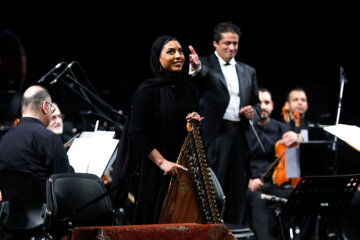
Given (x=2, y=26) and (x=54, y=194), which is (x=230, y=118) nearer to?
(x=54, y=194)

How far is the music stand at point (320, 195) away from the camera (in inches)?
144

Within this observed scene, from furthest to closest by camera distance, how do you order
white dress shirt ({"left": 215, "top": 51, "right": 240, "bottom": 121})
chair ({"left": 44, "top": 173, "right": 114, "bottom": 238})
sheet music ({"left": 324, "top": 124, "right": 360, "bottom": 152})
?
white dress shirt ({"left": 215, "top": 51, "right": 240, "bottom": 121}), sheet music ({"left": 324, "top": 124, "right": 360, "bottom": 152}), chair ({"left": 44, "top": 173, "right": 114, "bottom": 238})

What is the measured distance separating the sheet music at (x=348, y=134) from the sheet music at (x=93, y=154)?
1.48 meters

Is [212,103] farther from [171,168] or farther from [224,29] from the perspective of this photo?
[171,168]

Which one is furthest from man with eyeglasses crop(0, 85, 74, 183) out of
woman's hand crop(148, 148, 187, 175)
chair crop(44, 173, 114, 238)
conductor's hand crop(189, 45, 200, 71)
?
conductor's hand crop(189, 45, 200, 71)

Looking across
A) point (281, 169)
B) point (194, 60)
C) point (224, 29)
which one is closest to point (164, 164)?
point (194, 60)

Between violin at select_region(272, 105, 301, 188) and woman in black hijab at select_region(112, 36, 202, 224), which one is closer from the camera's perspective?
woman in black hijab at select_region(112, 36, 202, 224)

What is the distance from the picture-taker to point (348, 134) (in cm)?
331

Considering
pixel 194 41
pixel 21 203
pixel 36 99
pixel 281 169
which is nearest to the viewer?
pixel 21 203

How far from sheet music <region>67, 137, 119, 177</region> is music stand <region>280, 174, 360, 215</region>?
1.36 meters

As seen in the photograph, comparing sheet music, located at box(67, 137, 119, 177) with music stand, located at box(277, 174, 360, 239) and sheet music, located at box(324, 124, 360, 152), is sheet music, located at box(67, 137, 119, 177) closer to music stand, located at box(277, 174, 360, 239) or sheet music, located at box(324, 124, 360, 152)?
music stand, located at box(277, 174, 360, 239)

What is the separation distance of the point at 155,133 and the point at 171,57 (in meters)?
0.51

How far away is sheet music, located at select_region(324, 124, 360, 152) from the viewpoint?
3.25 metres

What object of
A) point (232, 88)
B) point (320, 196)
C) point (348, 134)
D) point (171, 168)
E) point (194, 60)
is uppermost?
point (194, 60)
